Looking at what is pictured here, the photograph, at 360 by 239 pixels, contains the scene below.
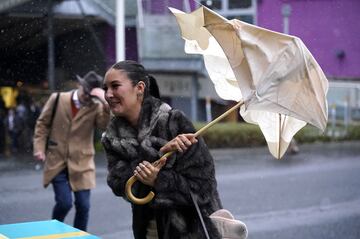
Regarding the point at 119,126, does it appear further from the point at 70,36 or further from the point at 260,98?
the point at 70,36

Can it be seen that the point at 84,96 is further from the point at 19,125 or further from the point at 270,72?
the point at 19,125

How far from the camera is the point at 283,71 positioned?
3742 mm

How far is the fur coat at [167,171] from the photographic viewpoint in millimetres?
3912

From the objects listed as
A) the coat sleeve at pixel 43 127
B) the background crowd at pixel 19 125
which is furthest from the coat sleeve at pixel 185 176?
the background crowd at pixel 19 125

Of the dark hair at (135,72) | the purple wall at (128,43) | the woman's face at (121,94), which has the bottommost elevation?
the purple wall at (128,43)

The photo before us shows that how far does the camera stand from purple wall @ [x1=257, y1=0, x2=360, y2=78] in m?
23.9

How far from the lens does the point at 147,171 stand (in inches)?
150

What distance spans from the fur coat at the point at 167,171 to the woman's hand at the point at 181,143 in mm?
103

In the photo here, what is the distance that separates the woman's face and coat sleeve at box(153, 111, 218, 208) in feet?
0.67

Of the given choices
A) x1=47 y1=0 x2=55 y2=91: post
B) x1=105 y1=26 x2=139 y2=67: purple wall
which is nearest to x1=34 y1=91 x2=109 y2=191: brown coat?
x1=47 y1=0 x2=55 y2=91: post

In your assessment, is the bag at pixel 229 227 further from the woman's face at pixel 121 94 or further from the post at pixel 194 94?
the post at pixel 194 94

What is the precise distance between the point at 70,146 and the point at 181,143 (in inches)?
152

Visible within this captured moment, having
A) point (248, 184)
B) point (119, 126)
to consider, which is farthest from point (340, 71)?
point (119, 126)

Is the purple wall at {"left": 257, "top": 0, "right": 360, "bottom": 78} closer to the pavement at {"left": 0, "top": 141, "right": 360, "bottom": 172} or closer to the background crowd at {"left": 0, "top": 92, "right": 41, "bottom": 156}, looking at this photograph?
the pavement at {"left": 0, "top": 141, "right": 360, "bottom": 172}
